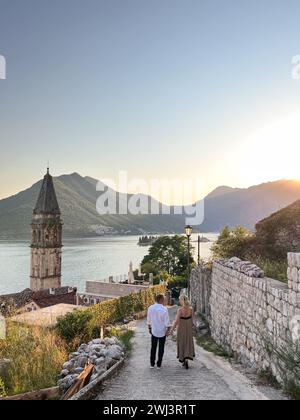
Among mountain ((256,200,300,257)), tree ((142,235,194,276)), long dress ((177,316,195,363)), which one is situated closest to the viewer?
long dress ((177,316,195,363))

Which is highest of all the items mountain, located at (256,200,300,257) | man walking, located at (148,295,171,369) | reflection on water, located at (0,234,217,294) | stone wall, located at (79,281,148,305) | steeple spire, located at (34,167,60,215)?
steeple spire, located at (34,167,60,215)

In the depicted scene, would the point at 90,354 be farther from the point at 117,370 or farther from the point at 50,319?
the point at 50,319

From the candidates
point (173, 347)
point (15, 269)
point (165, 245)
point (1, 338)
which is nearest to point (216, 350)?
point (173, 347)

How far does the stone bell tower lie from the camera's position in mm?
79625

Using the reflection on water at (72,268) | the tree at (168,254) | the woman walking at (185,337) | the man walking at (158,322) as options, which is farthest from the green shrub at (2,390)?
the reflection on water at (72,268)

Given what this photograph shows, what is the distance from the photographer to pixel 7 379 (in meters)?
7.87

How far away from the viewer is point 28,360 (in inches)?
318

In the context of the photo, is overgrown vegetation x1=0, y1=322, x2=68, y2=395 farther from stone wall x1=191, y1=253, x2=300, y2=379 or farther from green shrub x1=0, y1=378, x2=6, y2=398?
stone wall x1=191, y1=253, x2=300, y2=379

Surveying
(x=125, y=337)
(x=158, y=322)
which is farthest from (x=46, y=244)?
(x=158, y=322)

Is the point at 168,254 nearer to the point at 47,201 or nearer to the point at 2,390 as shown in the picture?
the point at 47,201

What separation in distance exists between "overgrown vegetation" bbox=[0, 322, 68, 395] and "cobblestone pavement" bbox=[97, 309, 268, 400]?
1.42 meters

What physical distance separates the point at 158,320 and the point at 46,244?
7691 centimetres

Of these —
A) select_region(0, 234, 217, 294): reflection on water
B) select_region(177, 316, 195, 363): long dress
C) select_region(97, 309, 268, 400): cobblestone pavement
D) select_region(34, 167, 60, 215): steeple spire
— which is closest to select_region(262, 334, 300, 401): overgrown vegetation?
select_region(97, 309, 268, 400): cobblestone pavement

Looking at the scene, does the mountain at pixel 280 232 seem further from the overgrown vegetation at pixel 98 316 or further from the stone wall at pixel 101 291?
the stone wall at pixel 101 291
